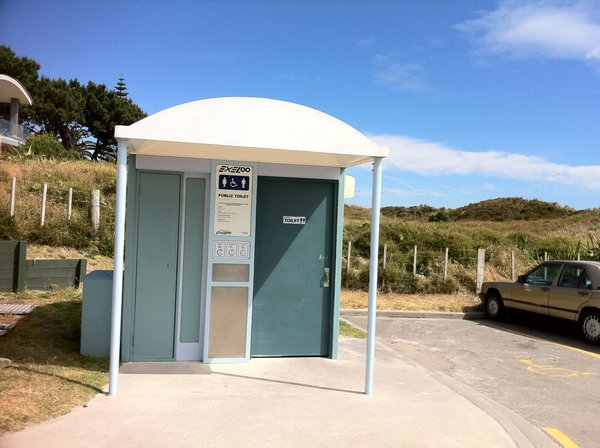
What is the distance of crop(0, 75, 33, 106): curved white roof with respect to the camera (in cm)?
3222

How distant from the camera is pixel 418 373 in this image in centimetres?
707

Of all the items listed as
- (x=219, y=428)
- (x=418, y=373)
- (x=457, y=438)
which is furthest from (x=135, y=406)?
(x=418, y=373)

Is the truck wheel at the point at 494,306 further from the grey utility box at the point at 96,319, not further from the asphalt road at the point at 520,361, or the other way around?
the grey utility box at the point at 96,319

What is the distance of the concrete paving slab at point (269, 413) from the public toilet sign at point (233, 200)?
5.76 ft

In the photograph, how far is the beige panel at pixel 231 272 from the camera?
22.1ft

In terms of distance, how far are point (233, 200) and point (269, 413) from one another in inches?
109

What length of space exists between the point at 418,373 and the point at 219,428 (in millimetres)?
3308

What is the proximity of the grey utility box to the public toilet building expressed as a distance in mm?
308

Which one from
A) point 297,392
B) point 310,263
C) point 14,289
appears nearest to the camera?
point 297,392

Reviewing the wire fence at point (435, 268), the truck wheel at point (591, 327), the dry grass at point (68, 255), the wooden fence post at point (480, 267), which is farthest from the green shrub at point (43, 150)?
the truck wheel at point (591, 327)

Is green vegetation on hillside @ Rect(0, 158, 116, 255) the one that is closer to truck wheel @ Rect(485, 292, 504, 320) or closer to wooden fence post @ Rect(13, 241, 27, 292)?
wooden fence post @ Rect(13, 241, 27, 292)

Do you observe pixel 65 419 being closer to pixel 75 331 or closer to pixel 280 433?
pixel 280 433

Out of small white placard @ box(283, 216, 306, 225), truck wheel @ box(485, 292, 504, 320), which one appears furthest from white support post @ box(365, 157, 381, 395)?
truck wheel @ box(485, 292, 504, 320)

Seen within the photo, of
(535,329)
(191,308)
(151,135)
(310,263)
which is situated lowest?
(535,329)
